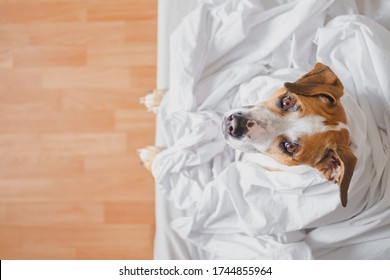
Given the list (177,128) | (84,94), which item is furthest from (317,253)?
(84,94)

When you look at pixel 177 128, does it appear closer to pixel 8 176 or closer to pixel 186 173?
pixel 186 173

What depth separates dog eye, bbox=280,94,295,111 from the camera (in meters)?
1.47

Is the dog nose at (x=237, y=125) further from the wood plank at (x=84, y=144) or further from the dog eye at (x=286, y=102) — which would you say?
the wood plank at (x=84, y=144)

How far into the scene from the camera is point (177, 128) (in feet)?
6.54

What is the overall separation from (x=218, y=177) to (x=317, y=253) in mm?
497

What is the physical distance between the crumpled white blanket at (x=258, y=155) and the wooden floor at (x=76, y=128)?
1.22 feet

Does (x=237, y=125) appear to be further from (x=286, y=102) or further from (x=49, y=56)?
(x=49, y=56)

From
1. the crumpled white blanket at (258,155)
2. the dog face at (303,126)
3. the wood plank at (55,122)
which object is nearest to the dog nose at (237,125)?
the dog face at (303,126)

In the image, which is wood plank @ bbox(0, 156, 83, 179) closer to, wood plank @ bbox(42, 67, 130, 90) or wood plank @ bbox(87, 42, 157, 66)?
wood plank @ bbox(42, 67, 130, 90)

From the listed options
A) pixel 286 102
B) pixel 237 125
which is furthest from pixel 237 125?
pixel 286 102

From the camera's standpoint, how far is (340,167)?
1.40m

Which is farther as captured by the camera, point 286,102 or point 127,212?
point 127,212

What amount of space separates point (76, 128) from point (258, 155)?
3.44ft

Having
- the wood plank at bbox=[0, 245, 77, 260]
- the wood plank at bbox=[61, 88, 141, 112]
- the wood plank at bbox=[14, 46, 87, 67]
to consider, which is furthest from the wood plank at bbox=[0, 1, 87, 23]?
the wood plank at bbox=[0, 245, 77, 260]
